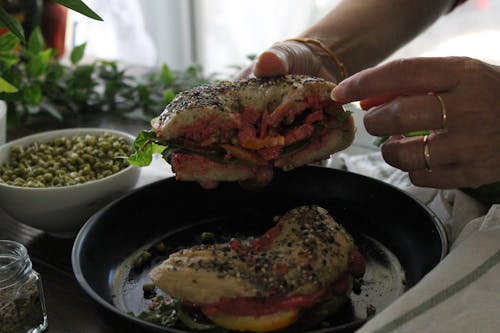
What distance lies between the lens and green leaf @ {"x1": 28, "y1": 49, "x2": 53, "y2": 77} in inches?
85.0

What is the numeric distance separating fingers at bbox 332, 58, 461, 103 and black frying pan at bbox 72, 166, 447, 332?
0.27 metres

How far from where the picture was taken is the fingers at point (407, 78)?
4.14 ft

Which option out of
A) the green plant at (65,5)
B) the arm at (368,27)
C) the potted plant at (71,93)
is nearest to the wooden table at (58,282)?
the green plant at (65,5)

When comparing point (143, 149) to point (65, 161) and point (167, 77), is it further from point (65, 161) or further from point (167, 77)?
point (167, 77)

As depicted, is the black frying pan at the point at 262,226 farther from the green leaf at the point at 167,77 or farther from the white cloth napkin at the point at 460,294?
the green leaf at the point at 167,77

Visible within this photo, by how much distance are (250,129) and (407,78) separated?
0.35 metres

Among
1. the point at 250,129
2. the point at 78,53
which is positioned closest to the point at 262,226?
the point at 250,129

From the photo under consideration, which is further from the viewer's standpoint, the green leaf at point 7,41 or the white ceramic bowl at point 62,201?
the green leaf at point 7,41

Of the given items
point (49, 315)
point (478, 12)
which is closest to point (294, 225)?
point (49, 315)

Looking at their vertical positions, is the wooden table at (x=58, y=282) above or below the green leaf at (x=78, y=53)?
below

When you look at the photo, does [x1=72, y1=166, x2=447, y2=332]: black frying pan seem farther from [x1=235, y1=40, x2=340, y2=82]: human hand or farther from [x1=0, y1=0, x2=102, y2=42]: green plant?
[x1=0, y1=0, x2=102, y2=42]: green plant

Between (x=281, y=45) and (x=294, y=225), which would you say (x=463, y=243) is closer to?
(x=294, y=225)

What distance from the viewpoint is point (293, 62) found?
1715mm

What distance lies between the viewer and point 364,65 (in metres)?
2.08
